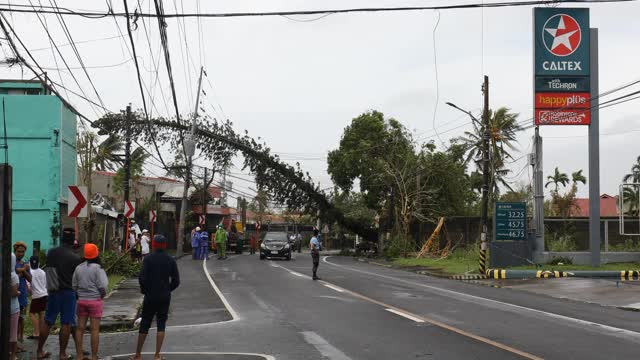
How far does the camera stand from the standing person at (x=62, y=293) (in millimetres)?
9648

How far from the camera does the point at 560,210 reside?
60.6m

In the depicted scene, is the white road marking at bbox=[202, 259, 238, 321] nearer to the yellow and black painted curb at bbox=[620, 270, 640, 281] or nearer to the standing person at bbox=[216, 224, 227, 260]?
the standing person at bbox=[216, 224, 227, 260]

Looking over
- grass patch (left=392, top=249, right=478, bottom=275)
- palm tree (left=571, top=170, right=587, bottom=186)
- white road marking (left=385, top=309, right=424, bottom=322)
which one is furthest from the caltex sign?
palm tree (left=571, top=170, right=587, bottom=186)

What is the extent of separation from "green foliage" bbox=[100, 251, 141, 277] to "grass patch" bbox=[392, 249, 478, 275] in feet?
43.8

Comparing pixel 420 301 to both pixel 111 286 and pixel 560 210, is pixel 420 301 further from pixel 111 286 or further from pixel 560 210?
pixel 560 210

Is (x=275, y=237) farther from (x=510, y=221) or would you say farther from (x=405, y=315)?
(x=405, y=315)

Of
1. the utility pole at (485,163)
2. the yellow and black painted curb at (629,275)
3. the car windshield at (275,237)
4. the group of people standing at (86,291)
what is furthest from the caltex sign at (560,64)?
the group of people standing at (86,291)

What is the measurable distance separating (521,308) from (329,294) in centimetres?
511

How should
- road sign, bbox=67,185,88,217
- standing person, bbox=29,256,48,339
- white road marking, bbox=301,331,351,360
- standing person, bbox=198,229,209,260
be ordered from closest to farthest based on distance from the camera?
white road marking, bbox=301,331,351,360 → standing person, bbox=29,256,48,339 → road sign, bbox=67,185,88,217 → standing person, bbox=198,229,209,260

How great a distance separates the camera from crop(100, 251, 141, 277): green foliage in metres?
24.3

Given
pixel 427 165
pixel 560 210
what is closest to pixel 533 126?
pixel 427 165

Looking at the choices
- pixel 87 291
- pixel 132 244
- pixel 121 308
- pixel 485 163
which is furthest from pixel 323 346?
pixel 485 163

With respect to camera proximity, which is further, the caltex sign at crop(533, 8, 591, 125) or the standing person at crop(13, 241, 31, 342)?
the caltex sign at crop(533, 8, 591, 125)

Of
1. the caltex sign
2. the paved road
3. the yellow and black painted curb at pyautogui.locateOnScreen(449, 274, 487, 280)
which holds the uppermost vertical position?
the caltex sign
